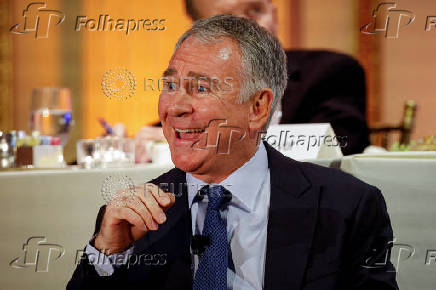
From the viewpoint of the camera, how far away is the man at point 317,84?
2324 millimetres

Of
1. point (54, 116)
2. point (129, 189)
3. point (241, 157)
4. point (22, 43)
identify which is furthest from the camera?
point (22, 43)

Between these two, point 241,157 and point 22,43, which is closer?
point 241,157

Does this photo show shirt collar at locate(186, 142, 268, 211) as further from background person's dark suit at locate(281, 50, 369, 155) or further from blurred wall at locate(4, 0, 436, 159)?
blurred wall at locate(4, 0, 436, 159)

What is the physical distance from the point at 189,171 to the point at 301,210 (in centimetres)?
25

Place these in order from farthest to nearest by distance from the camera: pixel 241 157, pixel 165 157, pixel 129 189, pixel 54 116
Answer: pixel 54 116 < pixel 165 157 < pixel 241 157 < pixel 129 189

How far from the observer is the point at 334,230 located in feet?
3.66

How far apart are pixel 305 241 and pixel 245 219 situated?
134 mm

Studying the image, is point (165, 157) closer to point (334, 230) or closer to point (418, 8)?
point (334, 230)

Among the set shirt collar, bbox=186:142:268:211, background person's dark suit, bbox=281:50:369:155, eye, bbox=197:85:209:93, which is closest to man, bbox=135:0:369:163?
background person's dark suit, bbox=281:50:369:155

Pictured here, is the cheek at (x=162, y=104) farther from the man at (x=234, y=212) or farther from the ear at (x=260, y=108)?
the ear at (x=260, y=108)

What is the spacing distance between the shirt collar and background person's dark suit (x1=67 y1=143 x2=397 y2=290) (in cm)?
3

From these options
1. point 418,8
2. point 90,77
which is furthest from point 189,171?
point 418,8

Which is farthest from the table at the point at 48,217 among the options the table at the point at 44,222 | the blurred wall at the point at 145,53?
the blurred wall at the point at 145,53

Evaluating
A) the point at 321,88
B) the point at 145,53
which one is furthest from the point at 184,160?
the point at 145,53
